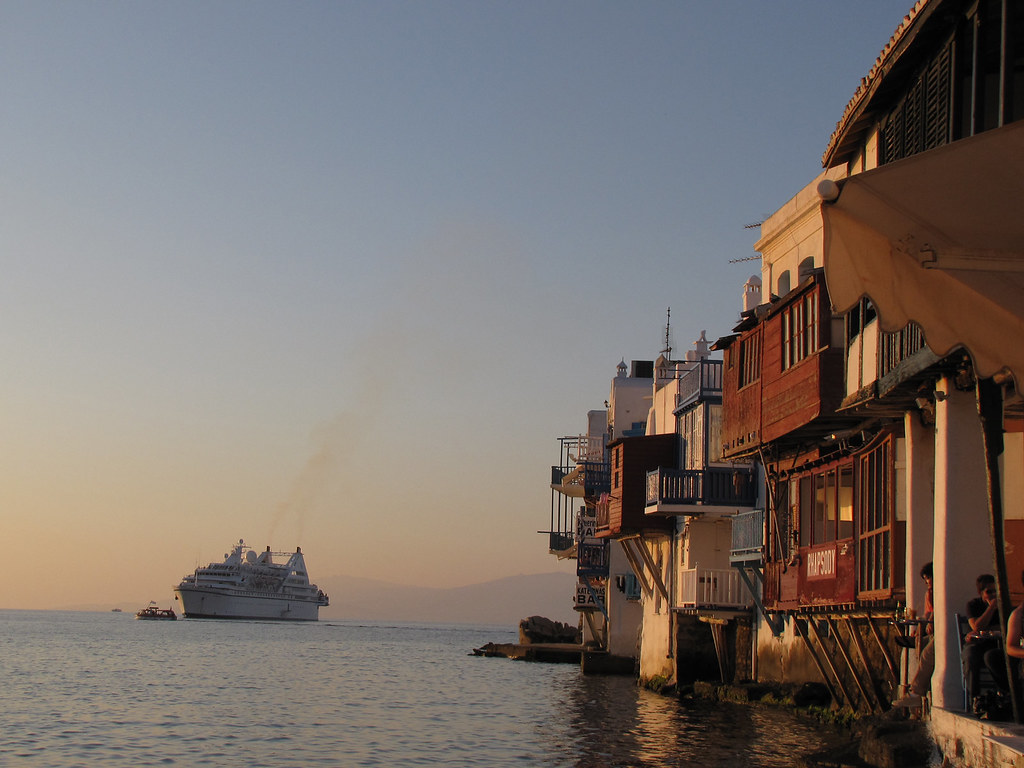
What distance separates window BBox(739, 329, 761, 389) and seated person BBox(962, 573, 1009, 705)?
34.6 ft

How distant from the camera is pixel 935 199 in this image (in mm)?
10234

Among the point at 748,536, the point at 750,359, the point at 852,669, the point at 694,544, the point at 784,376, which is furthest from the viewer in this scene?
the point at 694,544

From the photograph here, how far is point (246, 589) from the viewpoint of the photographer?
6496 inches

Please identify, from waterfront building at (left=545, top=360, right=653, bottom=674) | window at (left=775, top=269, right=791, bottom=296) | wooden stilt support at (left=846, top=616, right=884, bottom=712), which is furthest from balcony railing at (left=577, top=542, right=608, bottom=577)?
wooden stilt support at (left=846, top=616, right=884, bottom=712)

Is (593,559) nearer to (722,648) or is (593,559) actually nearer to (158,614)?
(722,648)

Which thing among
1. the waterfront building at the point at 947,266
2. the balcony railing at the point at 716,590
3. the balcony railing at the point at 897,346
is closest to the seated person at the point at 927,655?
the waterfront building at the point at 947,266

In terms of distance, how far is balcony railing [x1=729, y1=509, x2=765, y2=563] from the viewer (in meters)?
28.6

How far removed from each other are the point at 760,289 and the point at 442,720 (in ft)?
47.4

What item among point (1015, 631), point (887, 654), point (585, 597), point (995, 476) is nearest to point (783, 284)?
point (887, 654)

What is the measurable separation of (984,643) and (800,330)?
30.1ft

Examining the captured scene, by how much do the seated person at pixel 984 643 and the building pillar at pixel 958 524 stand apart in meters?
0.84

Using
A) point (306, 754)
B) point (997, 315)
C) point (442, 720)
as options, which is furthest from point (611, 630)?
point (997, 315)

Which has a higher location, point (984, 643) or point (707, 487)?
point (707, 487)

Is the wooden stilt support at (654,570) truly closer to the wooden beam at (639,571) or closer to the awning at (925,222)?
the wooden beam at (639,571)
